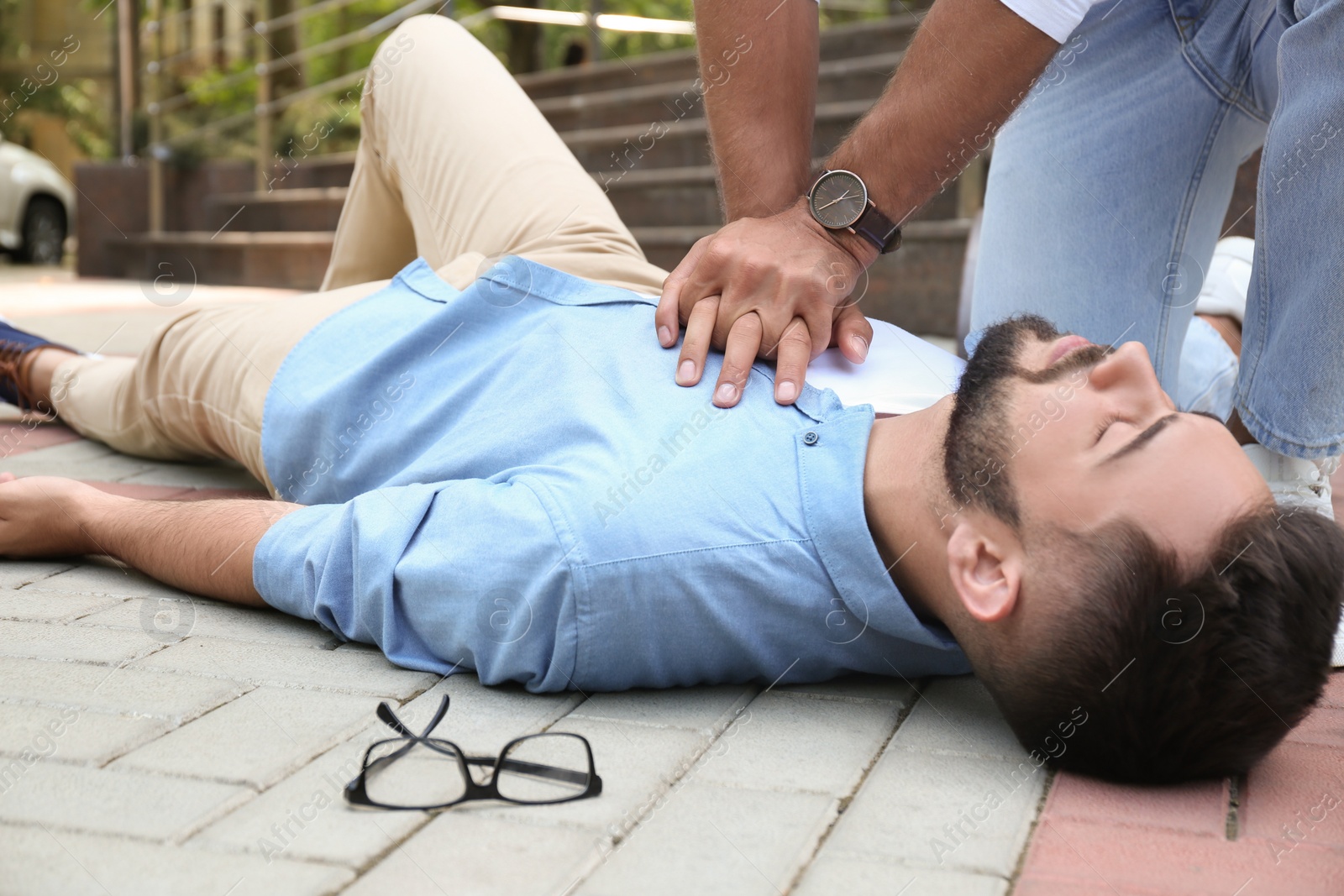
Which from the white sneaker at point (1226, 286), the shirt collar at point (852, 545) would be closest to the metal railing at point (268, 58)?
the white sneaker at point (1226, 286)

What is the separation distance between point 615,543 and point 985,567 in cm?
53

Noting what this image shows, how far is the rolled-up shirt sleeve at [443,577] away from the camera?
1.85 metres

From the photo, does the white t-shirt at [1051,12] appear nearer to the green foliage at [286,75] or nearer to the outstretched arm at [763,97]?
the outstretched arm at [763,97]

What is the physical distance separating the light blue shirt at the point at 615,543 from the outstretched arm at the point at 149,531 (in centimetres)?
9

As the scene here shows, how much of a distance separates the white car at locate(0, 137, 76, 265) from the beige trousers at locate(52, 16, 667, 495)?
1021cm

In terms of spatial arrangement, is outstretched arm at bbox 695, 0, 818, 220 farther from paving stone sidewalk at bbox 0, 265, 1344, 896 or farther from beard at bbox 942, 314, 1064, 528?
paving stone sidewalk at bbox 0, 265, 1344, 896

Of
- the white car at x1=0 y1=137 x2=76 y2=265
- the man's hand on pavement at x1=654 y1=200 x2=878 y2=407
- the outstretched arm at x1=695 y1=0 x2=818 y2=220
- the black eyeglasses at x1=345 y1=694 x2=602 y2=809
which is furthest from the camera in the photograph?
the white car at x1=0 y1=137 x2=76 y2=265

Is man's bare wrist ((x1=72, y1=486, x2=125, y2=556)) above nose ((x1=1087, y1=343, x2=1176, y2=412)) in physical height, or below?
below

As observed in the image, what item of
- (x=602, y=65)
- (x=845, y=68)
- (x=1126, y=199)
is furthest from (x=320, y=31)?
(x=1126, y=199)

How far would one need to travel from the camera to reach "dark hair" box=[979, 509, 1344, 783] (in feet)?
5.36

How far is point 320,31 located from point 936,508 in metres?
25.0

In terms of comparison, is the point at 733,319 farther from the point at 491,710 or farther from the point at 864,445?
the point at 491,710

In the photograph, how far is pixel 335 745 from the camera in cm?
168

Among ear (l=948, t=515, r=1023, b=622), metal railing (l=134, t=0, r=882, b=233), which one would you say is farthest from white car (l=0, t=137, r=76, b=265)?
ear (l=948, t=515, r=1023, b=622)
